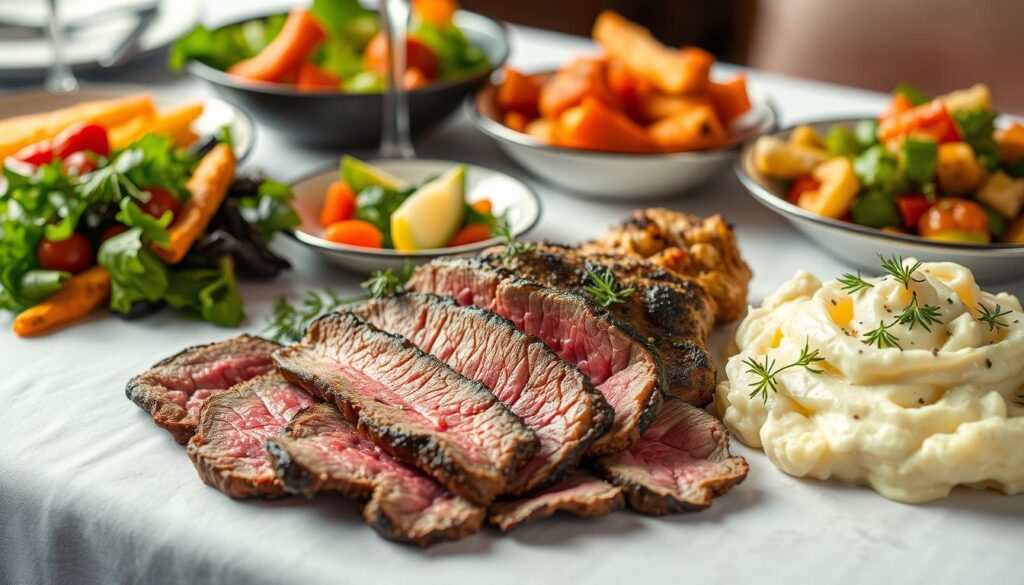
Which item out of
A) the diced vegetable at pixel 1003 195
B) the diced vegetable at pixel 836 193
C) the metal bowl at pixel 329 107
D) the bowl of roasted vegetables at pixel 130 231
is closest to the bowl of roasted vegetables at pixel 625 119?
the metal bowl at pixel 329 107

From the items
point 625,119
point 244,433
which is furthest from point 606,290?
point 625,119

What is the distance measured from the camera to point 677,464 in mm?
2090

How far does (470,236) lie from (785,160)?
3.30 ft

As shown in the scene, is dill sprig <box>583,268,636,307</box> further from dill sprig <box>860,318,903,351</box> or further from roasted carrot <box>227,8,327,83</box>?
roasted carrot <box>227,8,327,83</box>

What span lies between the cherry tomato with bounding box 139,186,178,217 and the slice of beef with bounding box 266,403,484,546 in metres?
1.08

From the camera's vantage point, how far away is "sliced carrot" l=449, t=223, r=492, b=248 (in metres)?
2.99

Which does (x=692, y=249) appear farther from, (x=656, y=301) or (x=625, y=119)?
(x=625, y=119)

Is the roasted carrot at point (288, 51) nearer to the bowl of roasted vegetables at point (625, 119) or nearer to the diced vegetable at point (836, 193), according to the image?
the bowl of roasted vegetables at point (625, 119)

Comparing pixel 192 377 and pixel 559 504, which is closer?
pixel 559 504

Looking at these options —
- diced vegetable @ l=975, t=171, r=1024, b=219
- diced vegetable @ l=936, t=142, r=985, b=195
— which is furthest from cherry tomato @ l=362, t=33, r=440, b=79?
diced vegetable @ l=975, t=171, r=1024, b=219

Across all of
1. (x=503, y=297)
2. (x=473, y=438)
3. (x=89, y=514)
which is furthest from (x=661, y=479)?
(x=89, y=514)

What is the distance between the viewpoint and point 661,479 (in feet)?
6.64

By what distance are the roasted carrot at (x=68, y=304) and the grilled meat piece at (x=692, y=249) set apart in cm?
130

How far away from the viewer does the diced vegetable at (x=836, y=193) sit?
2957 mm
